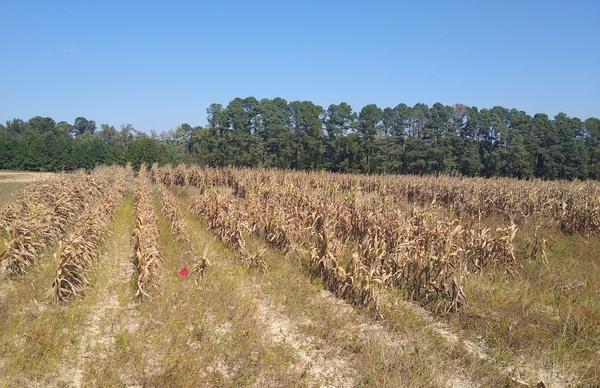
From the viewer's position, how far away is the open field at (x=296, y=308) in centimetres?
422

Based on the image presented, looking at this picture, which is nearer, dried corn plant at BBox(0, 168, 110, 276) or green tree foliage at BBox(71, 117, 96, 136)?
dried corn plant at BBox(0, 168, 110, 276)

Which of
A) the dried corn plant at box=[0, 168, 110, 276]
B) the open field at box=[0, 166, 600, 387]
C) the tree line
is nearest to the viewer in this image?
Result: the open field at box=[0, 166, 600, 387]

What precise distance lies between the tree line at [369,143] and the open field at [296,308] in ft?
97.5

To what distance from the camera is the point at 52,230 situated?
8.51 m

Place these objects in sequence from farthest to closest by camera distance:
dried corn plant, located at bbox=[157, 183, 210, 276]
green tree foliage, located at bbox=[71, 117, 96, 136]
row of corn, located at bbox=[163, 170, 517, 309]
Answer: green tree foliage, located at bbox=[71, 117, 96, 136]
dried corn plant, located at bbox=[157, 183, 210, 276]
row of corn, located at bbox=[163, 170, 517, 309]

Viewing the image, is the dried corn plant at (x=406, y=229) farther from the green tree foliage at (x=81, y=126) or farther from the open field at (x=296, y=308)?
the green tree foliage at (x=81, y=126)

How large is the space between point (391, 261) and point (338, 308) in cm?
141

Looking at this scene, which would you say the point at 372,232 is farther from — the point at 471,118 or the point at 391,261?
the point at 471,118

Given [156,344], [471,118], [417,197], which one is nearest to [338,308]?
[156,344]

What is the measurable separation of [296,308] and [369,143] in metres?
35.4

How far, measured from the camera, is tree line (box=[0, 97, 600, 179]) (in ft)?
123

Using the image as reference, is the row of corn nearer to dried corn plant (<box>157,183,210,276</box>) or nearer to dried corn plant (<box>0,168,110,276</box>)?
dried corn plant (<box>157,183,210,276</box>)

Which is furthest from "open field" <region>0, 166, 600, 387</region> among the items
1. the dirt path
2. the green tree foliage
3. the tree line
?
the green tree foliage

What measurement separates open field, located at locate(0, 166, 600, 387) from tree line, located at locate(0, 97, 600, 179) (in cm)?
2972
